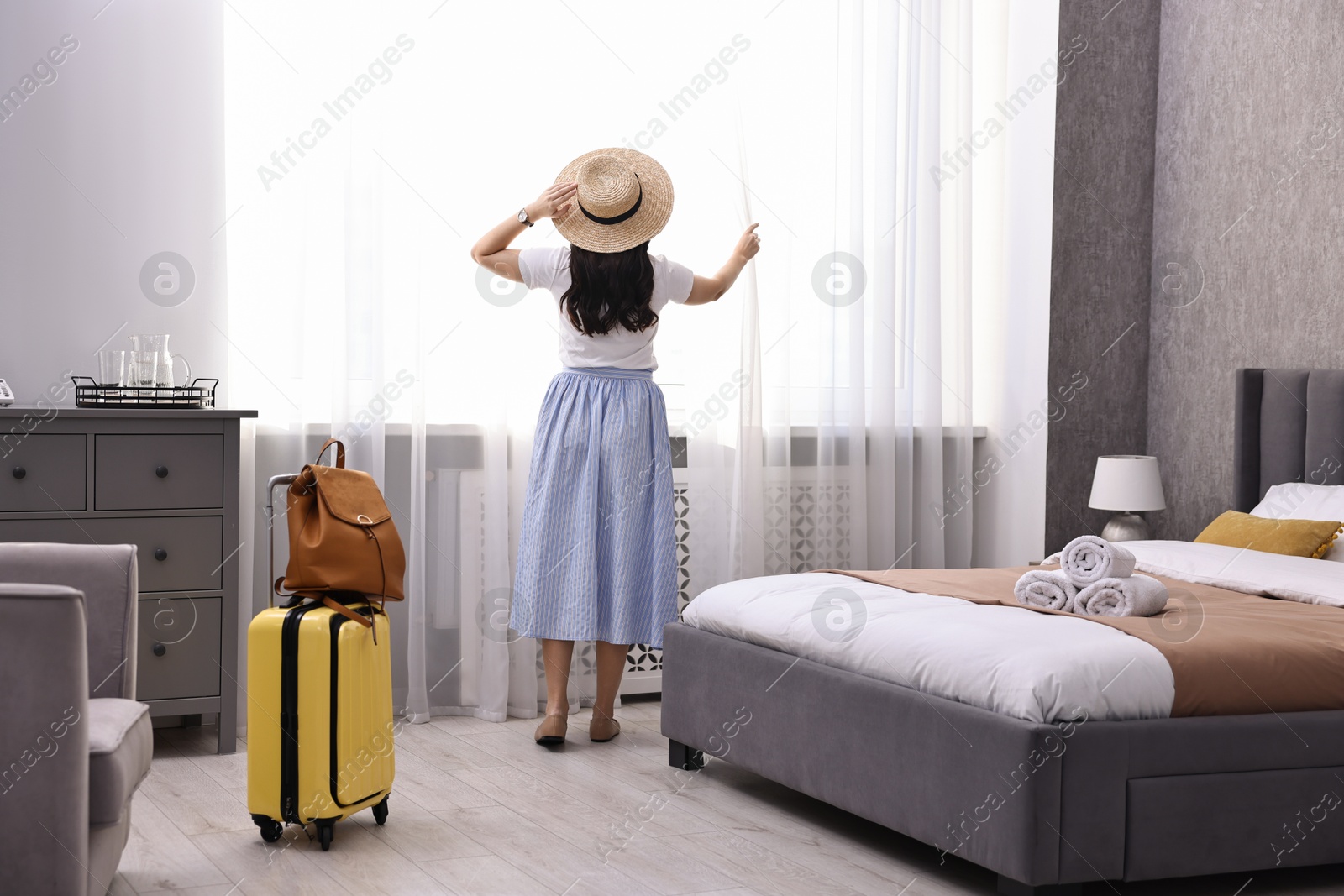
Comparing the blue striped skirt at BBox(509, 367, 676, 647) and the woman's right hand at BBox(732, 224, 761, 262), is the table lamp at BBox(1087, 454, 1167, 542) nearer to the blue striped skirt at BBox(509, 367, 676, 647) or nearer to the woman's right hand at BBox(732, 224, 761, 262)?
the woman's right hand at BBox(732, 224, 761, 262)

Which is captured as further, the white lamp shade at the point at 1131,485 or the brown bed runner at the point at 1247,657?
the white lamp shade at the point at 1131,485

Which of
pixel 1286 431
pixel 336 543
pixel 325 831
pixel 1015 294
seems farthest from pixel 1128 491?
pixel 325 831

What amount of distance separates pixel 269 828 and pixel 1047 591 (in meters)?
1.71

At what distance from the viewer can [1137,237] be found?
4.69m

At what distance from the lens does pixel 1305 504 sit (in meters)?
3.69

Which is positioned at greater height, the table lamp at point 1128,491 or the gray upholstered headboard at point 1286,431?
the gray upholstered headboard at point 1286,431

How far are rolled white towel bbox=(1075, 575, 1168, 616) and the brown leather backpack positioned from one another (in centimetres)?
147

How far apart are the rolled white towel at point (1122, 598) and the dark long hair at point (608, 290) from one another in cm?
140

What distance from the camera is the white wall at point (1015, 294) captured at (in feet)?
15.2

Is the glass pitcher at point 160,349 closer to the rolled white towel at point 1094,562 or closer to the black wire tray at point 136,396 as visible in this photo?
the black wire tray at point 136,396

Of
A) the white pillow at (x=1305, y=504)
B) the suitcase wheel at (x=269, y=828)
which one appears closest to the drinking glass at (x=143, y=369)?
the suitcase wheel at (x=269, y=828)

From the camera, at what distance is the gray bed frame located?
2.23 meters

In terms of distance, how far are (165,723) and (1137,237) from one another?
3646mm

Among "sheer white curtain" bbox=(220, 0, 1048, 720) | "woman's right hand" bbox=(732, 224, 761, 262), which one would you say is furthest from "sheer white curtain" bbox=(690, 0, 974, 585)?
"woman's right hand" bbox=(732, 224, 761, 262)
